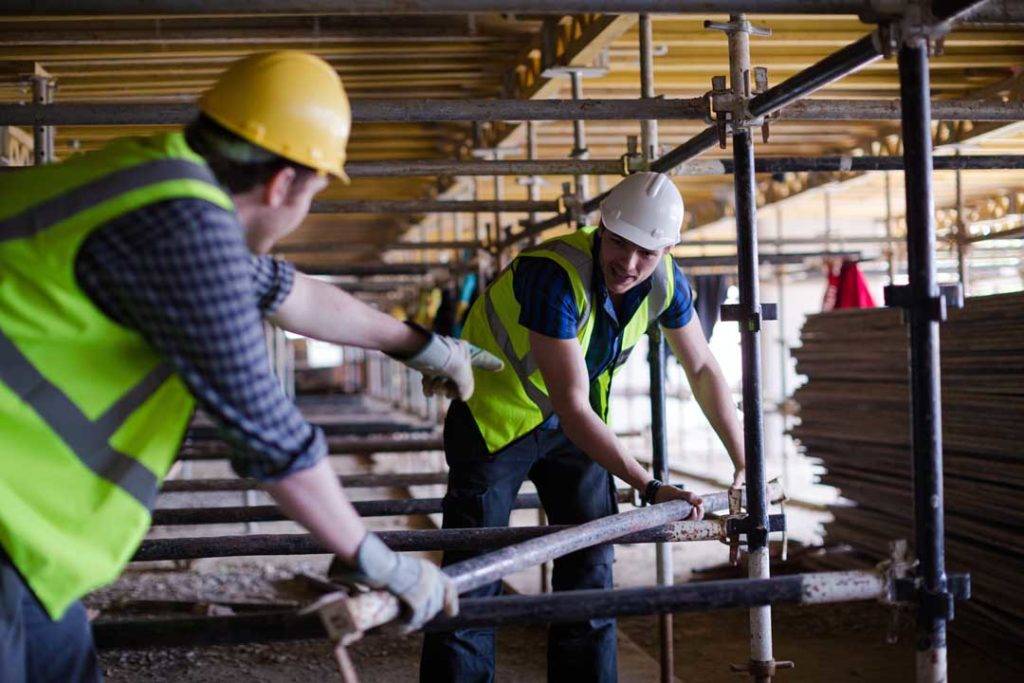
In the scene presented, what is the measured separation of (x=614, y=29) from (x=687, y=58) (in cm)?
213

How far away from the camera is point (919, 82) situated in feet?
10.0

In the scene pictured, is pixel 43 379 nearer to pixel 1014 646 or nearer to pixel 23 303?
pixel 23 303

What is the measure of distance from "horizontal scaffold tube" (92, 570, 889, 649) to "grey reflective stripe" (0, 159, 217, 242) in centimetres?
100

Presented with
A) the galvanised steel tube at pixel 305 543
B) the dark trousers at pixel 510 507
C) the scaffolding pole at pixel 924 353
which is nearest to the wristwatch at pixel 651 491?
the galvanised steel tube at pixel 305 543

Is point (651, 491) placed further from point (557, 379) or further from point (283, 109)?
point (283, 109)

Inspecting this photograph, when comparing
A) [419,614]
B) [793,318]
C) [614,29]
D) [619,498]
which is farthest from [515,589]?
[793,318]

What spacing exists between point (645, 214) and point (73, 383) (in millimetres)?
2613

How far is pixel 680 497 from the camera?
408cm

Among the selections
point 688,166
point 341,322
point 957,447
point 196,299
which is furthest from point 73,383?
→ point 957,447

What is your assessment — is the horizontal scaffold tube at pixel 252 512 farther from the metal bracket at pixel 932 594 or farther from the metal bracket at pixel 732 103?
the metal bracket at pixel 932 594

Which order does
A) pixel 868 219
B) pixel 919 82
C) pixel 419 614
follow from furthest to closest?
pixel 868 219 → pixel 919 82 → pixel 419 614

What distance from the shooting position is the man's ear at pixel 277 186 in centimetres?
242

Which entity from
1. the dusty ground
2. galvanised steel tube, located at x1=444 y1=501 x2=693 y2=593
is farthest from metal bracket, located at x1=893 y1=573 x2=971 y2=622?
the dusty ground

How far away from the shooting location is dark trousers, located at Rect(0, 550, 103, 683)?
7.54 feet
